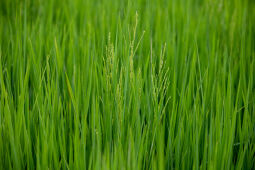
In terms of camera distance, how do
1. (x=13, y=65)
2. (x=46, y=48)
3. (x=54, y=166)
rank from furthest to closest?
1. (x=46, y=48)
2. (x=13, y=65)
3. (x=54, y=166)

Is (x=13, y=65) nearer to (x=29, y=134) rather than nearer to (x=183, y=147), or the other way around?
(x=29, y=134)

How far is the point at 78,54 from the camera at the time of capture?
5.88 feet

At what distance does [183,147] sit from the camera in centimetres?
130

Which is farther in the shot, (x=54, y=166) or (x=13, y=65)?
(x=13, y=65)

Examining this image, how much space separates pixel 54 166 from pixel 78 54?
0.74 metres

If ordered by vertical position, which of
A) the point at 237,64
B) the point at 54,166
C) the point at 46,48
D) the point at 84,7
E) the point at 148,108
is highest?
the point at 84,7

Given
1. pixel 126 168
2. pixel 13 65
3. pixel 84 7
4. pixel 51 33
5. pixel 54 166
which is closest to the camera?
pixel 126 168

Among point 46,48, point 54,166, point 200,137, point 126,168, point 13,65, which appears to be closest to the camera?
point 126,168

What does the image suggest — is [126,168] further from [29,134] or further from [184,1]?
[184,1]

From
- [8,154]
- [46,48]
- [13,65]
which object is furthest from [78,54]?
[8,154]

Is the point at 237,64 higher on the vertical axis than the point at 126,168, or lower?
higher

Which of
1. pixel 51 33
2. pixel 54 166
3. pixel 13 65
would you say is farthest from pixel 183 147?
pixel 51 33

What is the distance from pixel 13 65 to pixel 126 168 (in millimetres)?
943

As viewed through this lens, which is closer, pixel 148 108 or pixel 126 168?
pixel 126 168
